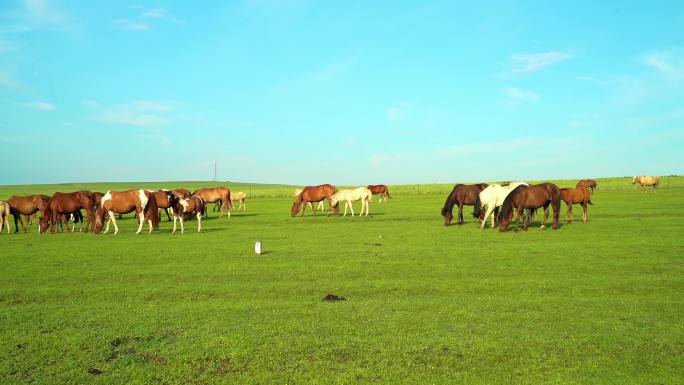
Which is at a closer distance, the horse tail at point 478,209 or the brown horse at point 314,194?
the horse tail at point 478,209

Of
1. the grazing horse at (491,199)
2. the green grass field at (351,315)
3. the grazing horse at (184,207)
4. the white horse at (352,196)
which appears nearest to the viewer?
the green grass field at (351,315)

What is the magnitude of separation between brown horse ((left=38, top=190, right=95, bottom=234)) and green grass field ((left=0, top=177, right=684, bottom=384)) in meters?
8.30

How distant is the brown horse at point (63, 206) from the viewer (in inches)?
936

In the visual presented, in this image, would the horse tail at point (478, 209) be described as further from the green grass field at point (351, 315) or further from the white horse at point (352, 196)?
the white horse at point (352, 196)

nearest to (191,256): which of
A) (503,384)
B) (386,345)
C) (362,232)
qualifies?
(362,232)

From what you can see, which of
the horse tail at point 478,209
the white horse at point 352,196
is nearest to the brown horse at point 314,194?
the white horse at point 352,196

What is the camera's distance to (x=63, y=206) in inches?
942

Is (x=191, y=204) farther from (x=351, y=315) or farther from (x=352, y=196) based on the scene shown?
(x=351, y=315)

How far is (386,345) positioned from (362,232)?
14.3m

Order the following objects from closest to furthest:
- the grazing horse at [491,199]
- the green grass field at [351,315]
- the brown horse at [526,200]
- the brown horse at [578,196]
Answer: the green grass field at [351,315] < the brown horse at [526,200] < the grazing horse at [491,199] < the brown horse at [578,196]

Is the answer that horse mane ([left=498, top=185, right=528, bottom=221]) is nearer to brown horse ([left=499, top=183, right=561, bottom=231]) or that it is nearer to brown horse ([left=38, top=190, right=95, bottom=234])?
brown horse ([left=499, top=183, right=561, bottom=231])

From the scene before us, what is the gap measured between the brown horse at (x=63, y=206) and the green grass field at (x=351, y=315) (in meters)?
8.30

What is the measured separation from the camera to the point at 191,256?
15.0 metres

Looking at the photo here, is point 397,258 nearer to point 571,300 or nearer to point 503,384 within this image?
point 571,300
